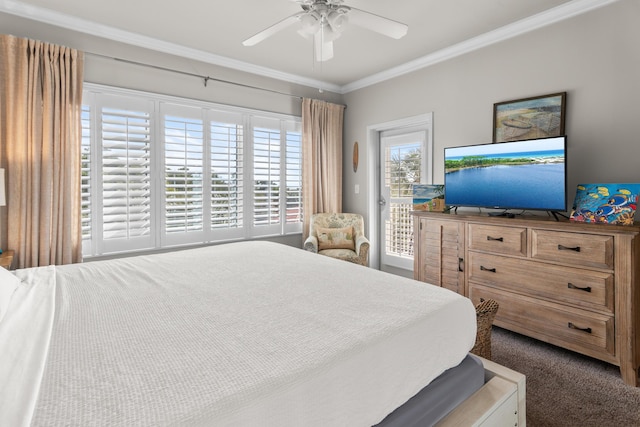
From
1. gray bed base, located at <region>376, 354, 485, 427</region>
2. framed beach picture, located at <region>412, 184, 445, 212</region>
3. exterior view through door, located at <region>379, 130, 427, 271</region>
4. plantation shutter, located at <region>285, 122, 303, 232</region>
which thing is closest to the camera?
gray bed base, located at <region>376, 354, 485, 427</region>

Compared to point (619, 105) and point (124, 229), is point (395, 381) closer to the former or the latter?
point (619, 105)

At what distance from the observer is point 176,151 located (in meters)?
3.51

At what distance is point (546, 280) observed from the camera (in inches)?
96.2

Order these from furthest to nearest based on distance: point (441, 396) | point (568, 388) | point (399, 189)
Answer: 1. point (399, 189)
2. point (568, 388)
3. point (441, 396)

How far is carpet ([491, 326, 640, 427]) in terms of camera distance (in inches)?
71.0

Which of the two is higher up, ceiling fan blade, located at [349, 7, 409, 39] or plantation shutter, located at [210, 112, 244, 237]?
ceiling fan blade, located at [349, 7, 409, 39]

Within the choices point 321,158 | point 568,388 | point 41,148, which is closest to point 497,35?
point 321,158

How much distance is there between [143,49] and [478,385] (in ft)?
12.5

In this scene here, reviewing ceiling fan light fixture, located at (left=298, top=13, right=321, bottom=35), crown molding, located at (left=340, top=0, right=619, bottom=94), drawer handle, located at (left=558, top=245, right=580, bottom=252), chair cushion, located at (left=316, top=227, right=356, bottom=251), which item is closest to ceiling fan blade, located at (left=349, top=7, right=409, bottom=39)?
ceiling fan light fixture, located at (left=298, top=13, right=321, bottom=35)

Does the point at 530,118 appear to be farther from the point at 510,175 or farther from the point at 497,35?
the point at 497,35

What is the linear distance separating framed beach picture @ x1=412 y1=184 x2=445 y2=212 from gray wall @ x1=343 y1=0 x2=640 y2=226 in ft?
0.97

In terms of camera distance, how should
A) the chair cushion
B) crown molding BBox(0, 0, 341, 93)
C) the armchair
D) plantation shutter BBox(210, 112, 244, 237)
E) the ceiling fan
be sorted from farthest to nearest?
the chair cushion, the armchair, plantation shutter BBox(210, 112, 244, 237), crown molding BBox(0, 0, 341, 93), the ceiling fan

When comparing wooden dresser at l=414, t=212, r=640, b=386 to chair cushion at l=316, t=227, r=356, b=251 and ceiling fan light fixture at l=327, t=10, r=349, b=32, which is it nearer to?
chair cushion at l=316, t=227, r=356, b=251

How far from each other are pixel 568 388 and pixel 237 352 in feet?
7.06
